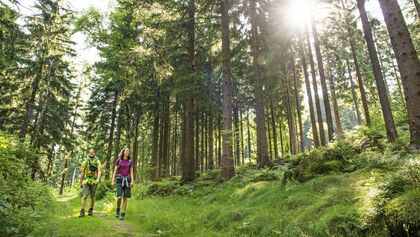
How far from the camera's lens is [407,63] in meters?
7.67

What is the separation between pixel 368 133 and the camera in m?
11.8

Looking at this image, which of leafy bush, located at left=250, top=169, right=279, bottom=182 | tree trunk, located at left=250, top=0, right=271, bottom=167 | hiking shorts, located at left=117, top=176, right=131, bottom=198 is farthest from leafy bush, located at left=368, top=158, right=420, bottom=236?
tree trunk, located at left=250, top=0, right=271, bottom=167

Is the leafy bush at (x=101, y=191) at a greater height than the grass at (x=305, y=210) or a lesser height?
greater

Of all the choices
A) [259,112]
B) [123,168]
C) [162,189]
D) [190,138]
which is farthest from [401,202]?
[162,189]

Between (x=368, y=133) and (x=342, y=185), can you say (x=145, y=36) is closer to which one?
(x=368, y=133)

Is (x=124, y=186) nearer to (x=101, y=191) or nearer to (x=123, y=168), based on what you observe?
(x=123, y=168)

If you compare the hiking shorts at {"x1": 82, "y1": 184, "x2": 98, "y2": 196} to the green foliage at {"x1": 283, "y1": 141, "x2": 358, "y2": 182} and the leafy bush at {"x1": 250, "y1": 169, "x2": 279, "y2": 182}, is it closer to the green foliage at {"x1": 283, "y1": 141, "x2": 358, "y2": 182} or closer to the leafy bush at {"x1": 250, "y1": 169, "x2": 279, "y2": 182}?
the leafy bush at {"x1": 250, "y1": 169, "x2": 279, "y2": 182}

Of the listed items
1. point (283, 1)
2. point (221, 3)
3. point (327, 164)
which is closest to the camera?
point (327, 164)

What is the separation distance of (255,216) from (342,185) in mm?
2049

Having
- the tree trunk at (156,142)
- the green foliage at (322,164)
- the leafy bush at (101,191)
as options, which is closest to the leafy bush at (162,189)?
the leafy bush at (101,191)

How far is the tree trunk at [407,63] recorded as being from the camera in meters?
7.50

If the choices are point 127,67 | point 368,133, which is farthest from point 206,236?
point 127,67

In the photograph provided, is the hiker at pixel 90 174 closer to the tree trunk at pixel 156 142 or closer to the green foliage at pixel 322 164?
the green foliage at pixel 322 164

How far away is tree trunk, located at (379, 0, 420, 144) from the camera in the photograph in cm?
750
